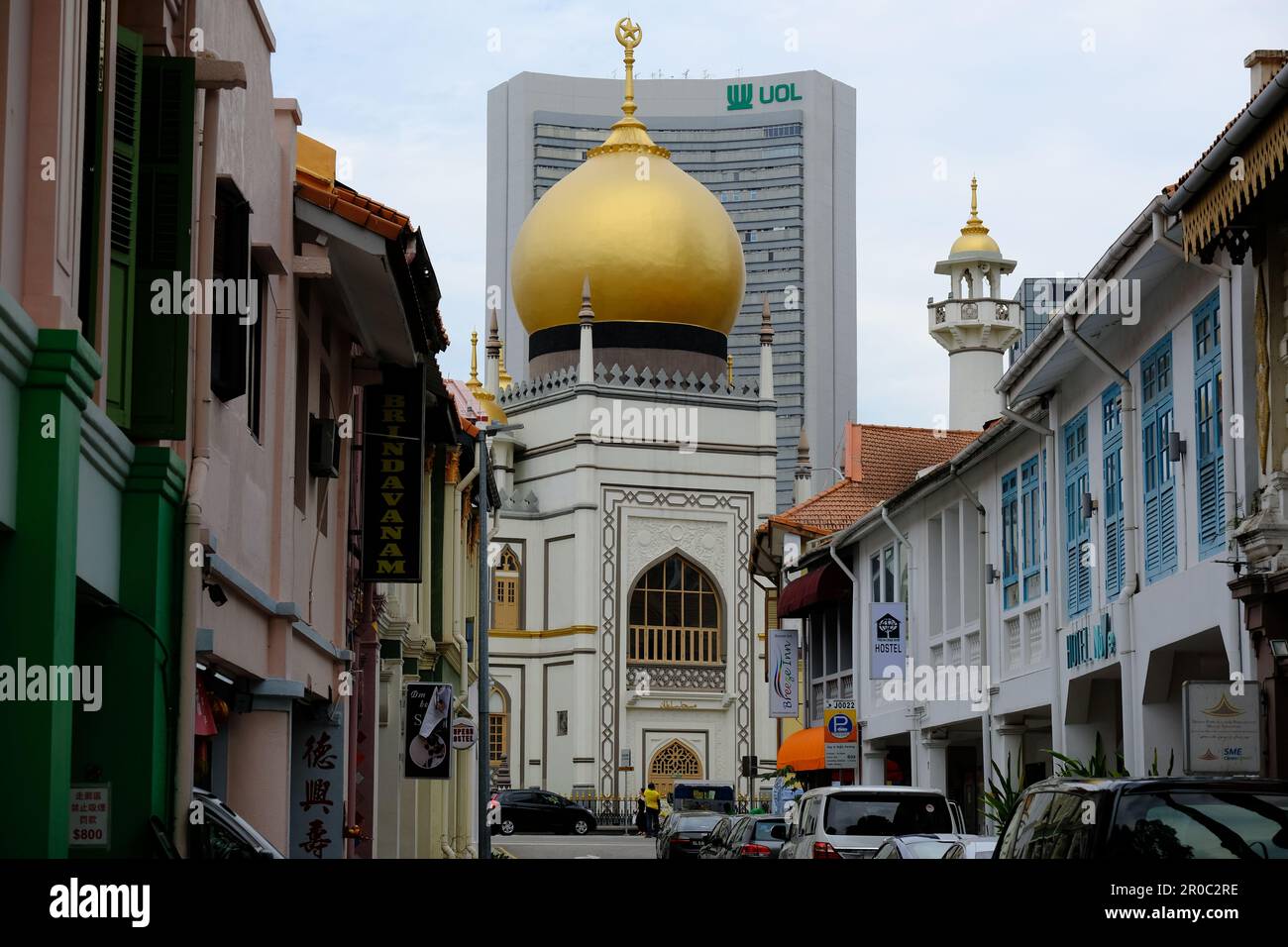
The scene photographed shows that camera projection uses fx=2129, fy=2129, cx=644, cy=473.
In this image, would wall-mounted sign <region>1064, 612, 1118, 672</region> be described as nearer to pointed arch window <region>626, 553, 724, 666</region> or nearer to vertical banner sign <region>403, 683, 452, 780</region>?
vertical banner sign <region>403, 683, 452, 780</region>

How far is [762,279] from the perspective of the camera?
118562 mm

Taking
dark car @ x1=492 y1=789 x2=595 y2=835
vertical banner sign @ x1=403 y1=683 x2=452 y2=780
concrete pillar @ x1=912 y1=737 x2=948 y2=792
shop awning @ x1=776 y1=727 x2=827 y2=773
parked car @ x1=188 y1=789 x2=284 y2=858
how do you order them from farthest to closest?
dark car @ x1=492 y1=789 x2=595 y2=835 → shop awning @ x1=776 y1=727 x2=827 y2=773 → concrete pillar @ x1=912 y1=737 x2=948 y2=792 → vertical banner sign @ x1=403 y1=683 x2=452 y2=780 → parked car @ x1=188 y1=789 x2=284 y2=858

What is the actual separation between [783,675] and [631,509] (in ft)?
76.1

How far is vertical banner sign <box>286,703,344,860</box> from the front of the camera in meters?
19.5

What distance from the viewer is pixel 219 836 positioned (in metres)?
12.2

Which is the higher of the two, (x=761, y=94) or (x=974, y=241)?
(x=761, y=94)

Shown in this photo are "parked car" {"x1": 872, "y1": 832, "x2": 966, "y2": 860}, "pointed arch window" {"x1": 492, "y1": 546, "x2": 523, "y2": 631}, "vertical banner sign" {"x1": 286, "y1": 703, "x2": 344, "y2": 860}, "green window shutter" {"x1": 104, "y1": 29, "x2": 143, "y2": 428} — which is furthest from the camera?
"pointed arch window" {"x1": 492, "y1": 546, "x2": 523, "y2": 631}

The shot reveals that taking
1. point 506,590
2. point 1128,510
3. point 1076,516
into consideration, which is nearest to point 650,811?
point 506,590

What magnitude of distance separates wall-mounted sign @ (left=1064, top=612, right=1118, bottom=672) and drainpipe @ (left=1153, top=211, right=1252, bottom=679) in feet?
14.1

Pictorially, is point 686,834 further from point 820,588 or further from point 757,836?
point 757,836

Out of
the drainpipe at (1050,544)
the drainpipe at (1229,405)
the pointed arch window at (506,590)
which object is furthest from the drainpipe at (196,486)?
the pointed arch window at (506,590)

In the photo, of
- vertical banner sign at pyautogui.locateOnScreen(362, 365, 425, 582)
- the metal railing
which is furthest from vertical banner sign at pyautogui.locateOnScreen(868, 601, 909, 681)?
A: the metal railing

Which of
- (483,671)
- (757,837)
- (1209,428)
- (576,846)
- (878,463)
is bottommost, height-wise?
(576,846)
